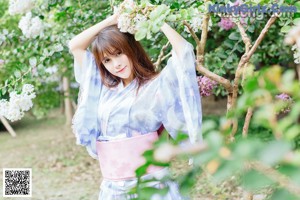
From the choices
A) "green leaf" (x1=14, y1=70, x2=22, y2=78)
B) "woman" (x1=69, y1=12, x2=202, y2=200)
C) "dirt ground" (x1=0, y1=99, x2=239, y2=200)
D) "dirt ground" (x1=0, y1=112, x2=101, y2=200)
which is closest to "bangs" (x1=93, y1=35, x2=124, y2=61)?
"woman" (x1=69, y1=12, x2=202, y2=200)

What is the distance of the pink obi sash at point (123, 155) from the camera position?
205 cm

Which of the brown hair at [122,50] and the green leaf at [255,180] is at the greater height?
the green leaf at [255,180]

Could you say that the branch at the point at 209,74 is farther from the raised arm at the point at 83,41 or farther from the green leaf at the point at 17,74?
the green leaf at the point at 17,74

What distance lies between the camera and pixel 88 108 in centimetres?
211

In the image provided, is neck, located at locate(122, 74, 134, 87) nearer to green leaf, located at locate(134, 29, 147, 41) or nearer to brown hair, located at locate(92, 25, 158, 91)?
brown hair, located at locate(92, 25, 158, 91)

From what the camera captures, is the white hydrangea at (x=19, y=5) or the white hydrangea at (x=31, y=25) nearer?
the white hydrangea at (x=19, y=5)

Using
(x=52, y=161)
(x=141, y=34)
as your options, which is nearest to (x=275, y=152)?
(x=141, y=34)

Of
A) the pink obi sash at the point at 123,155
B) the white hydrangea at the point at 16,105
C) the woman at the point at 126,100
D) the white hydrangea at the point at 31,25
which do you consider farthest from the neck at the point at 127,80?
the white hydrangea at the point at 31,25

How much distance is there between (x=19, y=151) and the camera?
7113mm

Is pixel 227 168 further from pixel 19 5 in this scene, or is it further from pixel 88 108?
pixel 19 5

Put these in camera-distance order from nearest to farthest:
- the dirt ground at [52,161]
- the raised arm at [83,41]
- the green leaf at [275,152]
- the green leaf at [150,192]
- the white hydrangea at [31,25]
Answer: the green leaf at [275,152]
the green leaf at [150,192]
the raised arm at [83,41]
the white hydrangea at [31,25]
the dirt ground at [52,161]

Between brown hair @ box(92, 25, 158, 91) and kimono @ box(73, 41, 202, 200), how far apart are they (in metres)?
0.04

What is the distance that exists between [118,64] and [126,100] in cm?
15

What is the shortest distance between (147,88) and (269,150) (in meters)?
1.46
